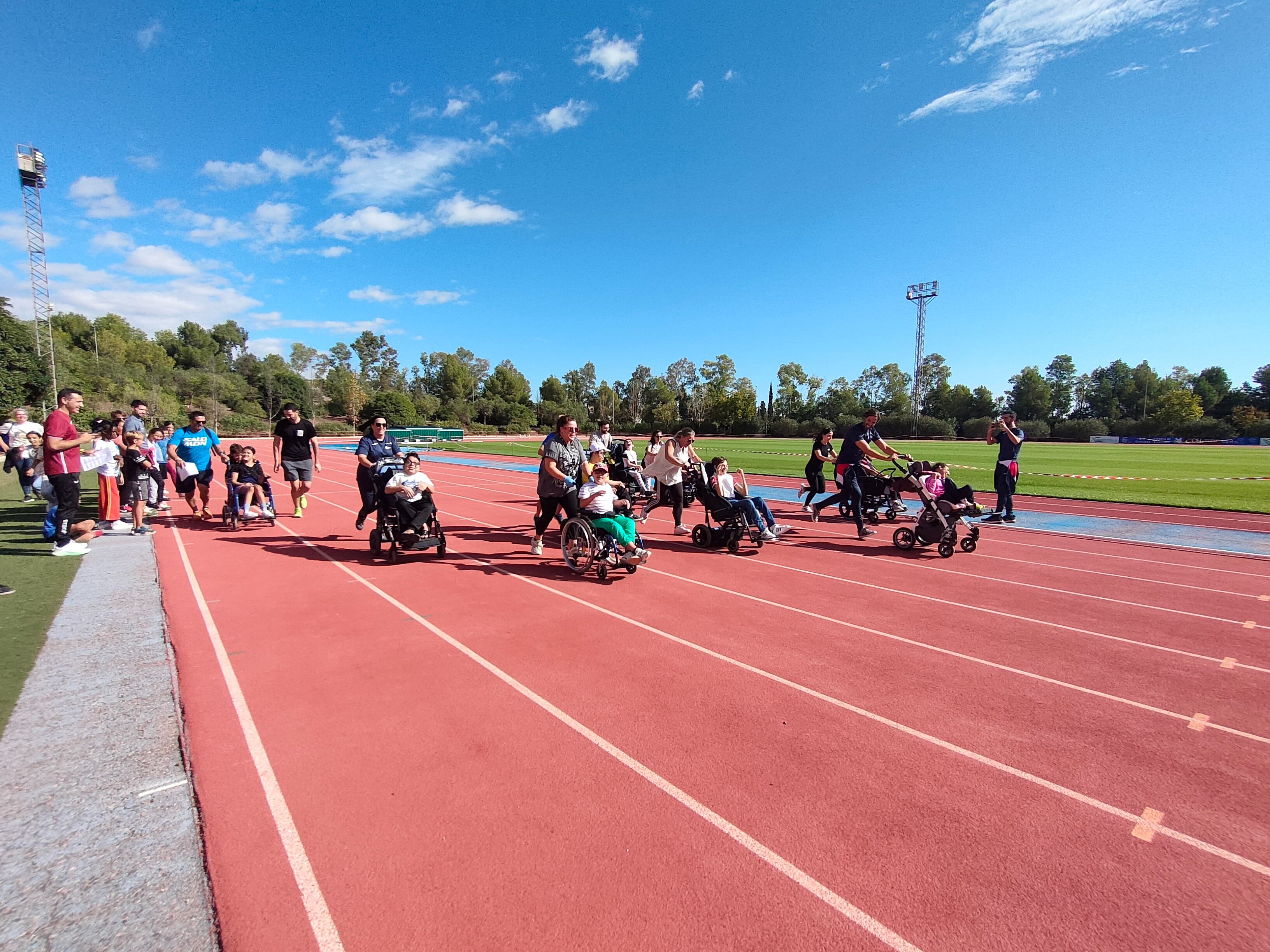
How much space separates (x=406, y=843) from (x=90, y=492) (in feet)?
53.3

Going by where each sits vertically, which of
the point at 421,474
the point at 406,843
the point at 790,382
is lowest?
the point at 406,843

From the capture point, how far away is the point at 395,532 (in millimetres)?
7637

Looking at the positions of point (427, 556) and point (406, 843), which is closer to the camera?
point (406, 843)

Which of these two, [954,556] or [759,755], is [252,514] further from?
[954,556]

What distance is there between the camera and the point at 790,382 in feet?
319

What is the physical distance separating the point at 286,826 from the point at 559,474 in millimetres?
5271

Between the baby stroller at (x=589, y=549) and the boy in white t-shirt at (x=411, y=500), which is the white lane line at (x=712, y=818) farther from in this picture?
the boy in white t-shirt at (x=411, y=500)

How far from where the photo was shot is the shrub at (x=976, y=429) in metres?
72.7

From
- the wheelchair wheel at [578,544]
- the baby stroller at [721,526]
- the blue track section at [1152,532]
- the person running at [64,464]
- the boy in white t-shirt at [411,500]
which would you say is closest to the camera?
the person running at [64,464]

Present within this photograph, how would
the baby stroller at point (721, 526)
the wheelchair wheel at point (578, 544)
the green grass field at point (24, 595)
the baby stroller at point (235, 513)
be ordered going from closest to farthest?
the green grass field at point (24, 595)
the wheelchair wheel at point (578, 544)
the baby stroller at point (721, 526)
the baby stroller at point (235, 513)

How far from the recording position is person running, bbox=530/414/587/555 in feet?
25.1

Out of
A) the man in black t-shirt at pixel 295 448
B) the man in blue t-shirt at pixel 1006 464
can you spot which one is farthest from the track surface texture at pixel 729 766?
the man in blue t-shirt at pixel 1006 464

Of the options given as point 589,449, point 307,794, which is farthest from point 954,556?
point 307,794

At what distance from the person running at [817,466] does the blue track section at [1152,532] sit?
2.11 m
